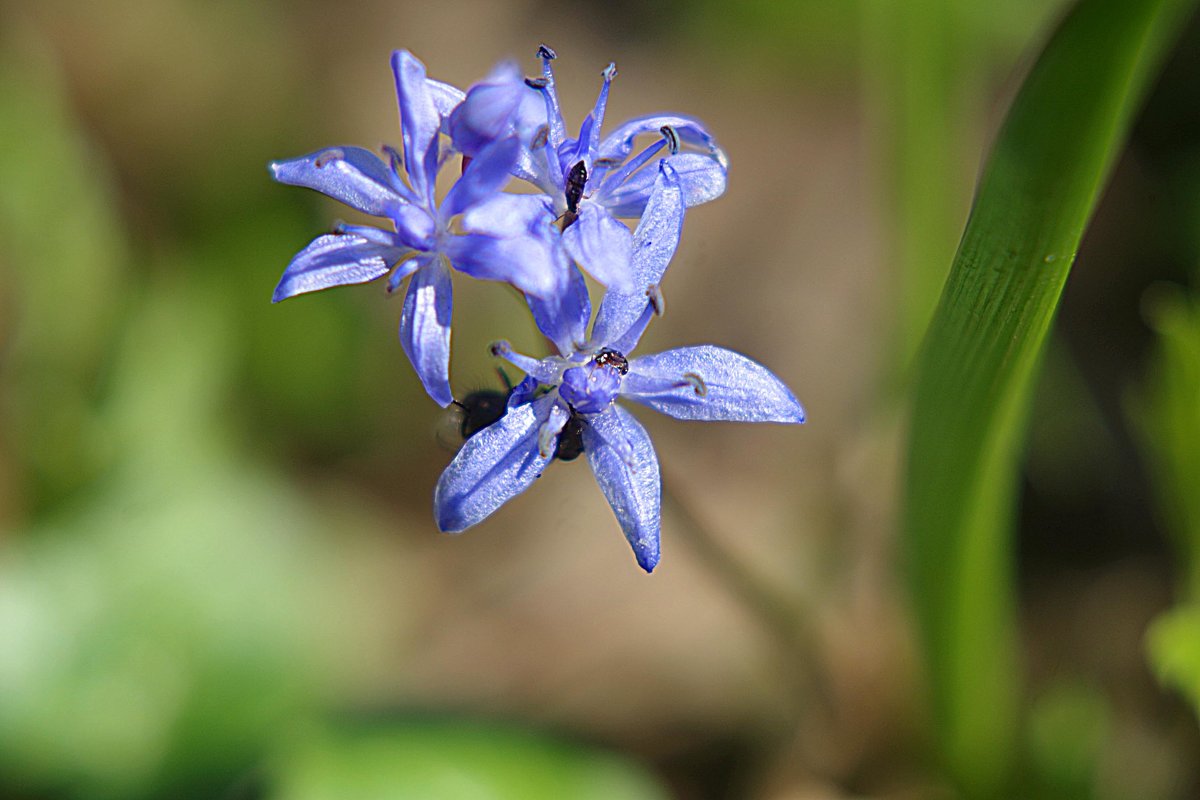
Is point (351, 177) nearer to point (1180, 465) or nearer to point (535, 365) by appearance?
point (535, 365)

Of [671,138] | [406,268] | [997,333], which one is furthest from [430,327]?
[997,333]

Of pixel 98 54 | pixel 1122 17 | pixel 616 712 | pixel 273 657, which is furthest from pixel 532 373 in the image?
pixel 98 54

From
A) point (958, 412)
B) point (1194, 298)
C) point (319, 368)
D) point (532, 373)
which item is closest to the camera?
point (532, 373)

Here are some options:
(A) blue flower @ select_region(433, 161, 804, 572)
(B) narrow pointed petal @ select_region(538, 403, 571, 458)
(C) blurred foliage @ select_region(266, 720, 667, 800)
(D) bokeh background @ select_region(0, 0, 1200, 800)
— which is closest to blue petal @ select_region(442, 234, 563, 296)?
(A) blue flower @ select_region(433, 161, 804, 572)

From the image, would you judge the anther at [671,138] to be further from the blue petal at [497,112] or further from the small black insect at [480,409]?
the small black insect at [480,409]

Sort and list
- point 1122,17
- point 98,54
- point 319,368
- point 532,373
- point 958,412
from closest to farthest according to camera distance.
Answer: point 1122,17 < point 532,373 < point 958,412 < point 319,368 < point 98,54

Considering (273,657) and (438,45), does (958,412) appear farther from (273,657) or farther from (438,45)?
(438,45)

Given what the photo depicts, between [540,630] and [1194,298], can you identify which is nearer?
[1194,298]
